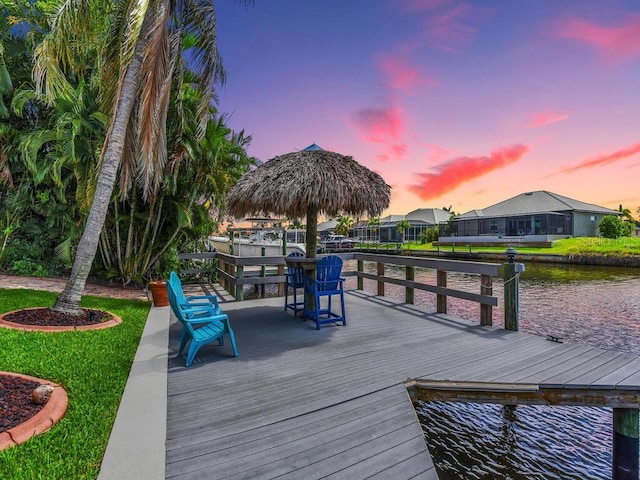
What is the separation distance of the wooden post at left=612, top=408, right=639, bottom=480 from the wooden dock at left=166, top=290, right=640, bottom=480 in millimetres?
155

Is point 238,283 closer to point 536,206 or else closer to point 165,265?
point 165,265

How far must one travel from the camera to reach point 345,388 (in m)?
2.92

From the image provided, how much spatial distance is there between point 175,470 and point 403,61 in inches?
463

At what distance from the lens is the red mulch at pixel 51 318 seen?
497 cm

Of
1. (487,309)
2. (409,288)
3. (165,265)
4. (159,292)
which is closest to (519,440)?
(487,309)

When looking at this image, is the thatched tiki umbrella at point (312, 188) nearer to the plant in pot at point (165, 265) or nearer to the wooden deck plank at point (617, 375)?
the wooden deck plank at point (617, 375)

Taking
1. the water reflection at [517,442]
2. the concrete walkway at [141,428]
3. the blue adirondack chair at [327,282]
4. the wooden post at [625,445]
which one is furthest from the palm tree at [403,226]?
the concrete walkway at [141,428]

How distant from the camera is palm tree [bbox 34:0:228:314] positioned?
549 centimetres

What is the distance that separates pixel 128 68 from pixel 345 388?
6.28 metres

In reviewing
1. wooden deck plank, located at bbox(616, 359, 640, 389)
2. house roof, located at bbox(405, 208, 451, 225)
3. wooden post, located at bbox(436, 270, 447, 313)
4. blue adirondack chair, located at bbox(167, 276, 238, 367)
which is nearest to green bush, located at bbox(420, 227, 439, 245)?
house roof, located at bbox(405, 208, 451, 225)

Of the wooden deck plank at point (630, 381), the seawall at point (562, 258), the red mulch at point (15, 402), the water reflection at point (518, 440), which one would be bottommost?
the water reflection at point (518, 440)

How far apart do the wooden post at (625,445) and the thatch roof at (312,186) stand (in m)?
3.75

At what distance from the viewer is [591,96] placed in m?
10.7

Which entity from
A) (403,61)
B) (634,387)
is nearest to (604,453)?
(634,387)
